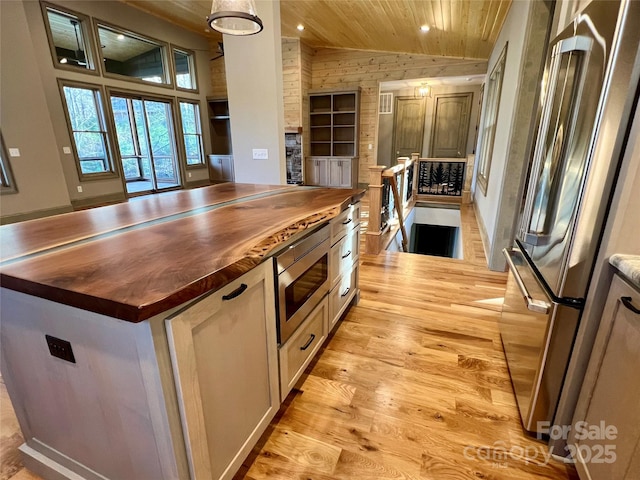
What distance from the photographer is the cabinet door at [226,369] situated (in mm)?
869

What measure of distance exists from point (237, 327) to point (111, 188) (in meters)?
6.70

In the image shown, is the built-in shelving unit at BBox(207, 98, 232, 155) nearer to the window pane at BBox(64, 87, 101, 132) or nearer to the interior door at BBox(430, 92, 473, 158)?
the window pane at BBox(64, 87, 101, 132)

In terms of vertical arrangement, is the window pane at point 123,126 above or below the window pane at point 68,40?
below

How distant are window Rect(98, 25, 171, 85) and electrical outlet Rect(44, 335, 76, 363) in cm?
706

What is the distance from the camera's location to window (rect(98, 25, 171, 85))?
6.17 m

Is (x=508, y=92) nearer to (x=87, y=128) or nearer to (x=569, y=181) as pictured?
(x=569, y=181)

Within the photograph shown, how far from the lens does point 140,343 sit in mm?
788

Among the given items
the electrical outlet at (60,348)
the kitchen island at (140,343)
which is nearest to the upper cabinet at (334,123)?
the kitchen island at (140,343)

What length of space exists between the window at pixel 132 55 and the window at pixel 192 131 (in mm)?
806

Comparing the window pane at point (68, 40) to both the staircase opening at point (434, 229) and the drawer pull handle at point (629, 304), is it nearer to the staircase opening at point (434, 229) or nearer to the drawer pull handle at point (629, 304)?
the staircase opening at point (434, 229)

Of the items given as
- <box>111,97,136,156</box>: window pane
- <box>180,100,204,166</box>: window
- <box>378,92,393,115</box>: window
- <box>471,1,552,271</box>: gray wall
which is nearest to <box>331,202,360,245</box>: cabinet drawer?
<box>471,1,552,271</box>: gray wall

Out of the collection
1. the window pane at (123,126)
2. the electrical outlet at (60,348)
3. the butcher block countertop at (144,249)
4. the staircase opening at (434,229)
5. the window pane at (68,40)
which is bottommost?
the staircase opening at (434,229)

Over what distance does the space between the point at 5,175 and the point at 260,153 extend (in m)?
4.08

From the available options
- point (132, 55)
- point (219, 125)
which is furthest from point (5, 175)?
point (219, 125)
